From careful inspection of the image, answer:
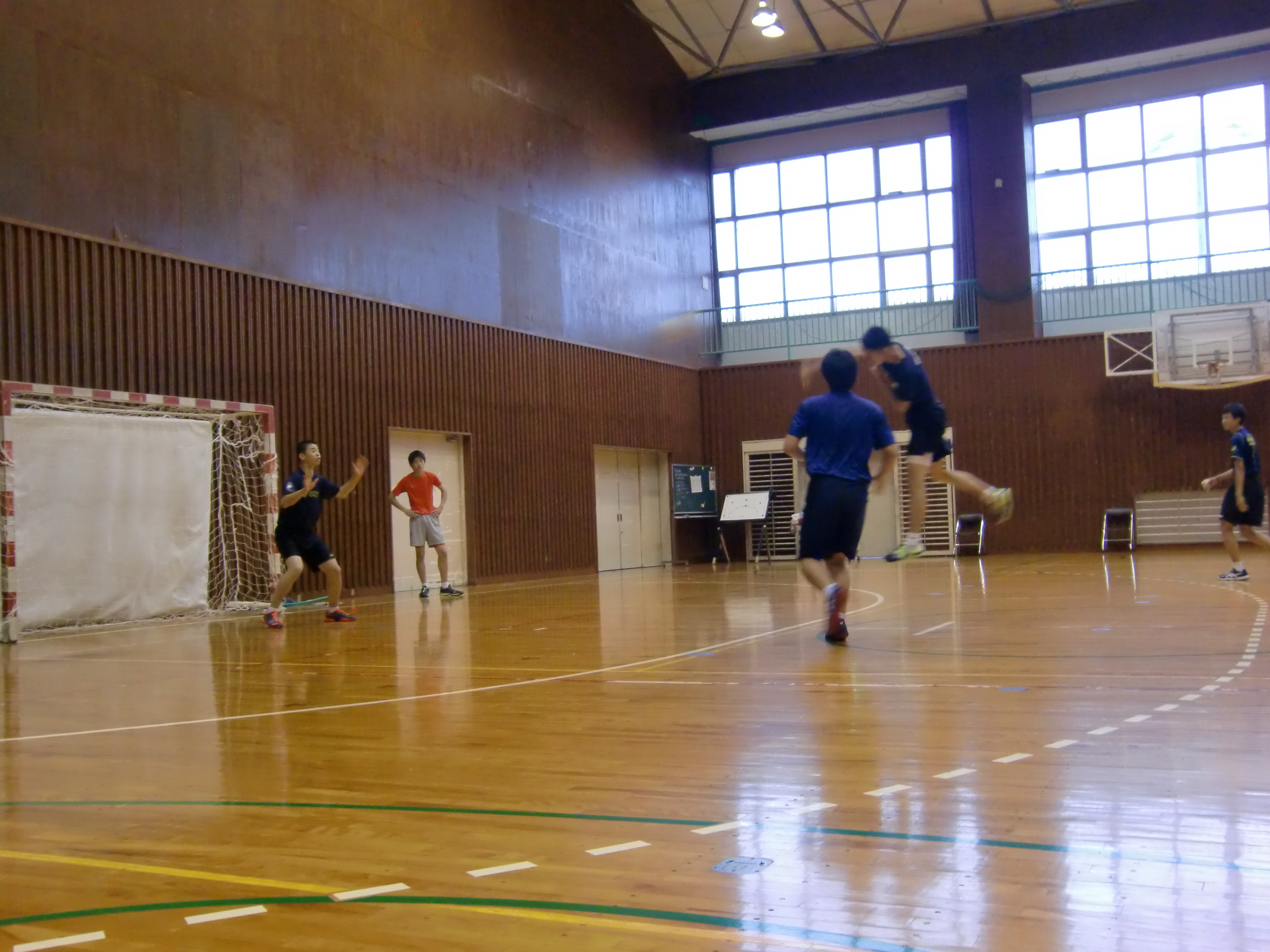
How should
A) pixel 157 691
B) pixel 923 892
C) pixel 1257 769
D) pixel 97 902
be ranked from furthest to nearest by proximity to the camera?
pixel 157 691 < pixel 1257 769 < pixel 97 902 < pixel 923 892

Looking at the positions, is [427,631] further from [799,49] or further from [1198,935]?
[799,49]

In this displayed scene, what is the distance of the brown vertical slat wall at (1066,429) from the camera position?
64.6ft

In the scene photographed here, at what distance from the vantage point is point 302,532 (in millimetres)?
10078

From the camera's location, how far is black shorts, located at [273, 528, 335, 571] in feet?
33.1

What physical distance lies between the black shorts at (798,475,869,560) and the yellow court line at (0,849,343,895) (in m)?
4.39

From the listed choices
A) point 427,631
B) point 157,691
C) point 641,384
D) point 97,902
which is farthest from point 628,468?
point 97,902

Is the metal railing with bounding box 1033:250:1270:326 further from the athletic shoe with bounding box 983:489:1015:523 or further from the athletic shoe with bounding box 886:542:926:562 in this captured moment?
the athletic shoe with bounding box 886:542:926:562

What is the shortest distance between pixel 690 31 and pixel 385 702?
19.1 metres

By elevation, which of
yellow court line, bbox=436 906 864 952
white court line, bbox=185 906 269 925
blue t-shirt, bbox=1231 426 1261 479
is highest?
blue t-shirt, bbox=1231 426 1261 479

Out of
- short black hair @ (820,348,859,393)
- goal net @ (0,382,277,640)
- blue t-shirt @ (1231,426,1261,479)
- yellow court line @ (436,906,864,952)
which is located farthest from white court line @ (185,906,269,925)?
blue t-shirt @ (1231,426,1261,479)

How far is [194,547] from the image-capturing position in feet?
39.1

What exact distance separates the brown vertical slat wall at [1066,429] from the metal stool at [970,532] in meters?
0.37

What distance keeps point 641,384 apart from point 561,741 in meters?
17.1

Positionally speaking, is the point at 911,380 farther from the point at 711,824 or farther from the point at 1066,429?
the point at 1066,429
